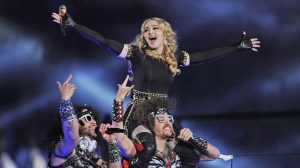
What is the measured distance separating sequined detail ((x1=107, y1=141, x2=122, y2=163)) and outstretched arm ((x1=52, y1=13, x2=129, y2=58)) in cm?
83

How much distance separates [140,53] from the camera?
3.88 metres

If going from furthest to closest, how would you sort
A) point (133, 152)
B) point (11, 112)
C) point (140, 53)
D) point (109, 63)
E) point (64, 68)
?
point (109, 63) → point (64, 68) → point (11, 112) → point (140, 53) → point (133, 152)

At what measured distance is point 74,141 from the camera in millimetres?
3311

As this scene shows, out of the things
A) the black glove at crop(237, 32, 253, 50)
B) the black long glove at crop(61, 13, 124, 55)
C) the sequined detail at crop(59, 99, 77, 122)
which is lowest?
the sequined detail at crop(59, 99, 77, 122)

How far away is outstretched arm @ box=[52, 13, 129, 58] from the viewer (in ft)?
12.1

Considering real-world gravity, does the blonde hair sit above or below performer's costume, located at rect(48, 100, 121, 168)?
above

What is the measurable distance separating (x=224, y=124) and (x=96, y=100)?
136 cm

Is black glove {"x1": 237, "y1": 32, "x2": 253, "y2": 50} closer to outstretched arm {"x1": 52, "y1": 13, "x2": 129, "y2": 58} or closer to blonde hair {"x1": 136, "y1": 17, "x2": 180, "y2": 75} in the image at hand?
blonde hair {"x1": 136, "y1": 17, "x2": 180, "y2": 75}

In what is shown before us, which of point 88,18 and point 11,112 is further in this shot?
point 88,18

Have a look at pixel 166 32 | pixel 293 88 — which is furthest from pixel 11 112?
pixel 293 88

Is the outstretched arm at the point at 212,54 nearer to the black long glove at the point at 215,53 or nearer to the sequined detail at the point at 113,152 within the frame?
the black long glove at the point at 215,53

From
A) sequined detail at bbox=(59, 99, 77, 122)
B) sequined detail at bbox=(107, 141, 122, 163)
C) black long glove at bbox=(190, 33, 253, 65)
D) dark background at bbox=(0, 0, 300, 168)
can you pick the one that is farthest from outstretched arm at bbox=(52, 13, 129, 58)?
dark background at bbox=(0, 0, 300, 168)

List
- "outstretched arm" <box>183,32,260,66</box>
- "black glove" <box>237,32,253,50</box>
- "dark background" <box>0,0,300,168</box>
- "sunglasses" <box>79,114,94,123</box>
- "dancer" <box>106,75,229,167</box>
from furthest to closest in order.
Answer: "dark background" <box>0,0,300,168</box> < "black glove" <box>237,32,253,50</box> < "outstretched arm" <box>183,32,260,66</box> < "sunglasses" <box>79,114,94,123</box> < "dancer" <box>106,75,229,167</box>

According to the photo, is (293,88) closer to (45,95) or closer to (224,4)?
(224,4)
